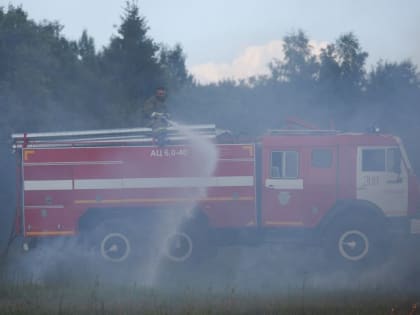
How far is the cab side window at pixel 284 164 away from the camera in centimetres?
1278

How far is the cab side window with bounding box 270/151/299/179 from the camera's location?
1278 centimetres

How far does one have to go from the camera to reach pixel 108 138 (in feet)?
43.7

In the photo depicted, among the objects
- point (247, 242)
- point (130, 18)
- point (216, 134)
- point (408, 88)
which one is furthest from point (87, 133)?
point (408, 88)

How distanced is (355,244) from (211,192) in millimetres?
3126

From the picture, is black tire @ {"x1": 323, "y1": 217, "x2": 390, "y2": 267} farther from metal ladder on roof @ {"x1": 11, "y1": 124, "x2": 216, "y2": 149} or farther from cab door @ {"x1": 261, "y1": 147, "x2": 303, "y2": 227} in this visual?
metal ladder on roof @ {"x1": 11, "y1": 124, "x2": 216, "y2": 149}

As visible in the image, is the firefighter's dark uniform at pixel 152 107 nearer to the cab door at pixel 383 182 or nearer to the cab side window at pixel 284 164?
the cab side window at pixel 284 164

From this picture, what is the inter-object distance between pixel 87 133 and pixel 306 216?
4.97 m

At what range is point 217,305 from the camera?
8938 mm

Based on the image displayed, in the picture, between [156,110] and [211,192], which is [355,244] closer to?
[211,192]

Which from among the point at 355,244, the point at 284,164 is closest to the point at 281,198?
the point at 284,164

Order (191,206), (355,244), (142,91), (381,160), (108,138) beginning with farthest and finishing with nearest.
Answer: (142,91)
(108,138)
(381,160)
(191,206)
(355,244)

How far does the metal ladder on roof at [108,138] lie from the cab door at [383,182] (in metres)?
3.16

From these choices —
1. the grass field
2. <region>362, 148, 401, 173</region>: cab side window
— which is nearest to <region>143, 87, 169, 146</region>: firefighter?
the grass field

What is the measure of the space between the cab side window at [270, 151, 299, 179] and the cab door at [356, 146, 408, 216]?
131cm
